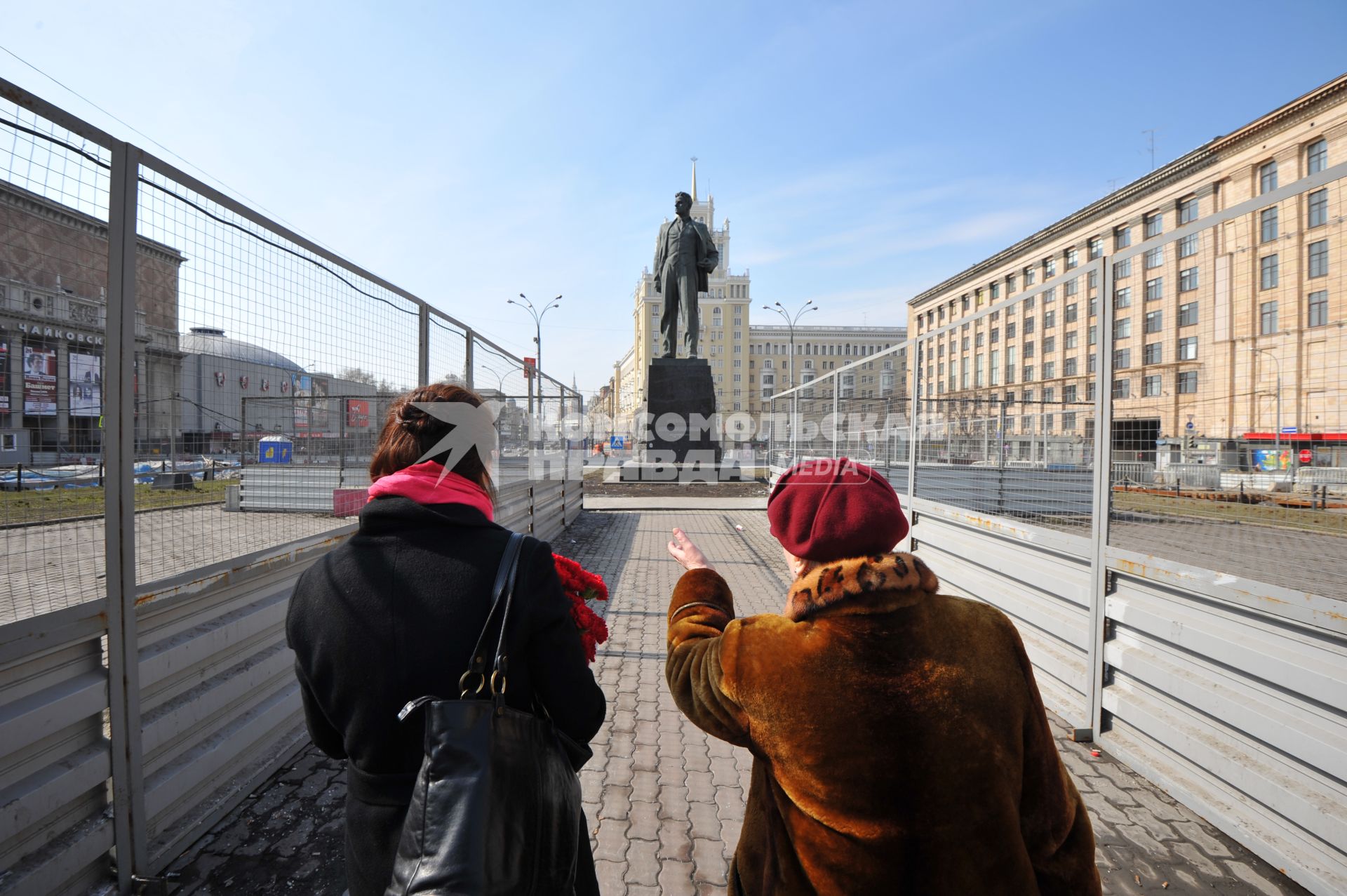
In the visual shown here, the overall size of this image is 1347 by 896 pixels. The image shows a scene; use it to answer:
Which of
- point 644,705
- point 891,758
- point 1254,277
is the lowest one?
point 644,705

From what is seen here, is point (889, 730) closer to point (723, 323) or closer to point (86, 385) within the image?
point (86, 385)

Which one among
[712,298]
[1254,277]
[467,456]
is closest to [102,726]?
[467,456]

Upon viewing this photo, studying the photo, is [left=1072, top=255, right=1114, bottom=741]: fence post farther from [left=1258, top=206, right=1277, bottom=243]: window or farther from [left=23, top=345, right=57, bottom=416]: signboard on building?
[left=23, top=345, right=57, bottom=416]: signboard on building

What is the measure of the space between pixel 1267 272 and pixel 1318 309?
9.8 inches

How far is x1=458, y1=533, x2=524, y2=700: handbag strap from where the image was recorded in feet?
4.43

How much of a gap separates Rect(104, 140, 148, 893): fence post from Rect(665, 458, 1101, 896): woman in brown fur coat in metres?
2.04

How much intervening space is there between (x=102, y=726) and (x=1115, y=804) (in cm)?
391

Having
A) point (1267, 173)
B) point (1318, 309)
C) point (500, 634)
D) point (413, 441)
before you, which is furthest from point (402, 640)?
point (1267, 173)

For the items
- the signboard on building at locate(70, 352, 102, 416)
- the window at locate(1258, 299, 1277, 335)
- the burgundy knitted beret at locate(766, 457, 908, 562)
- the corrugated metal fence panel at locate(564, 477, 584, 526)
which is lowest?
the corrugated metal fence panel at locate(564, 477, 584, 526)

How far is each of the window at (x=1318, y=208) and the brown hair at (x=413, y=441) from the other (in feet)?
10.1

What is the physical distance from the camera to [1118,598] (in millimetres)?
3250

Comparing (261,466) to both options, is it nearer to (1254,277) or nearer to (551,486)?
(1254,277)

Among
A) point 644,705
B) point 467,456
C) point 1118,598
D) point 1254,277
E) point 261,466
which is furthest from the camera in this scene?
point 644,705

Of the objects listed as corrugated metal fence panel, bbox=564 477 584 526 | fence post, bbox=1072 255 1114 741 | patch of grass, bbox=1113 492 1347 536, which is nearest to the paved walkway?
fence post, bbox=1072 255 1114 741
